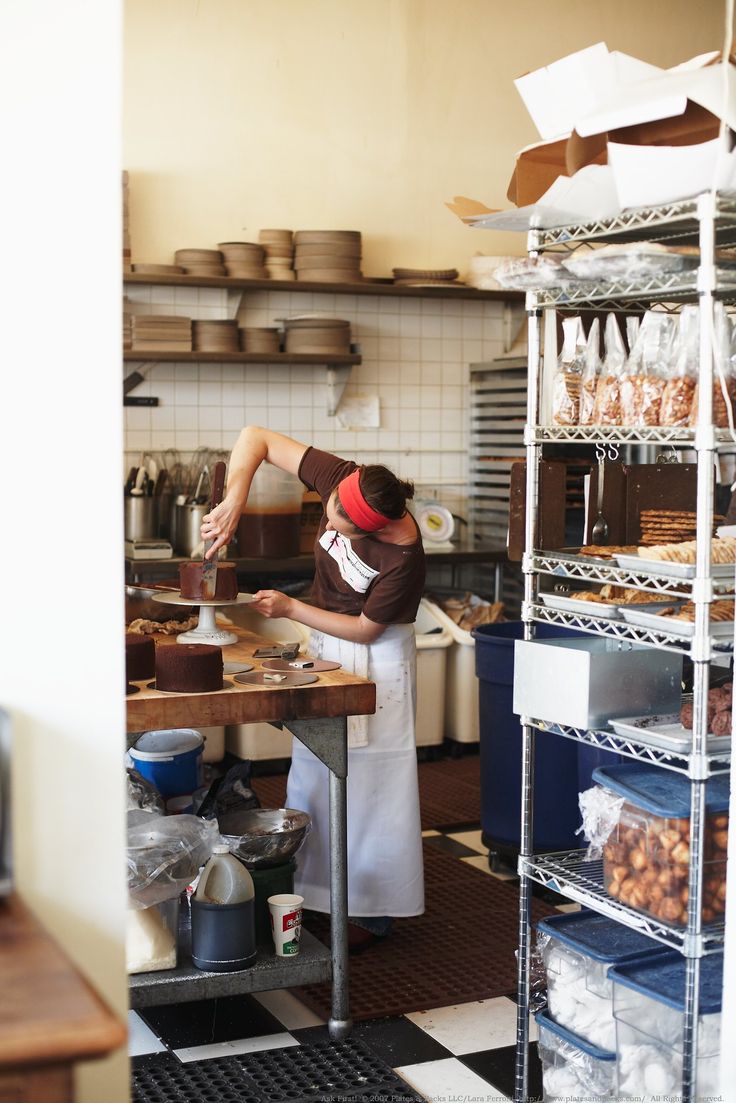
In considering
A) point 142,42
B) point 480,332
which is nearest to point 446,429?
point 480,332

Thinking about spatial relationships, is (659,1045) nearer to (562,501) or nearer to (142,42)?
(562,501)

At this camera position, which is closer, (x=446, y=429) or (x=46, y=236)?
(x=46, y=236)

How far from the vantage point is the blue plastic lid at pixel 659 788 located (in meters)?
2.57

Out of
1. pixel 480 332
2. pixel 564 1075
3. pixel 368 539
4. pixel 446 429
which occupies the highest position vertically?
pixel 480 332

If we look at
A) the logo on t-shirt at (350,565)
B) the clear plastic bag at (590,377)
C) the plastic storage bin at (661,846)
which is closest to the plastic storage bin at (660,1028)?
the plastic storage bin at (661,846)

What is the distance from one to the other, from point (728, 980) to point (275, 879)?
54.2 inches

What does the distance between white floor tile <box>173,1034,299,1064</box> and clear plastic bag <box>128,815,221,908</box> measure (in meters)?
0.38

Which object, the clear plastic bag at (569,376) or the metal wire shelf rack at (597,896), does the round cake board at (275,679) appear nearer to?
the metal wire shelf rack at (597,896)

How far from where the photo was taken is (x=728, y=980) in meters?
2.42

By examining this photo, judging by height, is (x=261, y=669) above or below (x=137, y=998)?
above

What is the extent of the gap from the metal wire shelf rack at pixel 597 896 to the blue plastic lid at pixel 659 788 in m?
0.22

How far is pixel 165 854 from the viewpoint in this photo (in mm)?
3229

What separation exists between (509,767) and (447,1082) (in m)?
1.43

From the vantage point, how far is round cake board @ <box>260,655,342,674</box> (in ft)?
11.4
